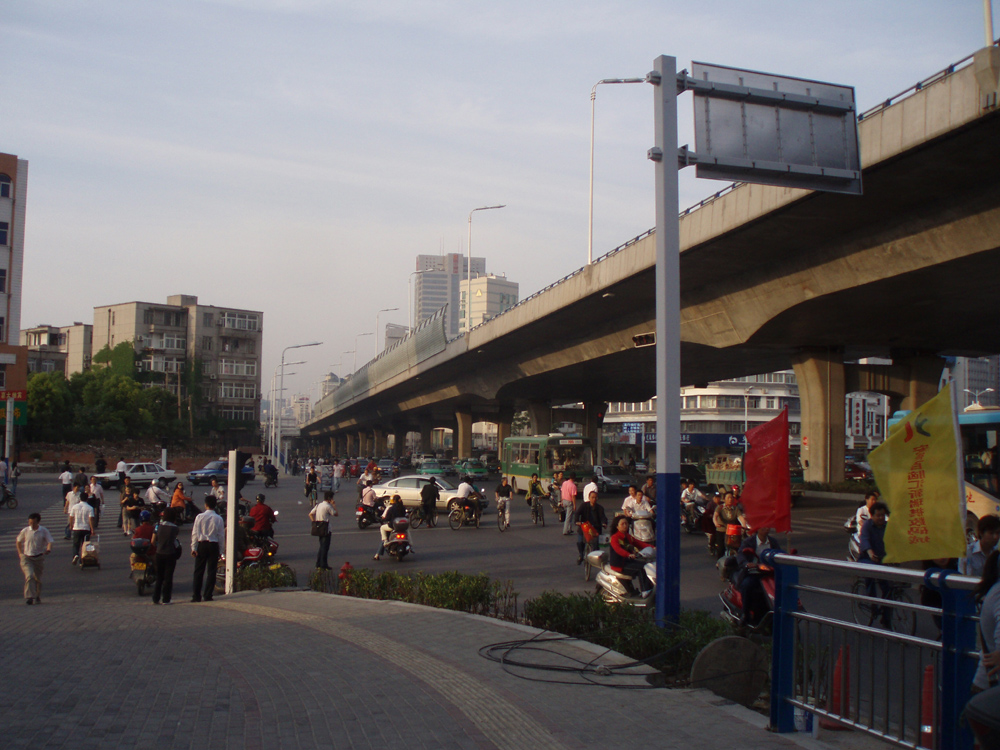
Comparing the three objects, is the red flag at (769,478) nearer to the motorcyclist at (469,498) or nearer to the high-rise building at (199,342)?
the motorcyclist at (469,498)

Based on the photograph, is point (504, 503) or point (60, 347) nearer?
point (504, 503)

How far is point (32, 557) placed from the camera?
13.5 meters

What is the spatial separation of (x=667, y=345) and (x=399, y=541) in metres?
11.2

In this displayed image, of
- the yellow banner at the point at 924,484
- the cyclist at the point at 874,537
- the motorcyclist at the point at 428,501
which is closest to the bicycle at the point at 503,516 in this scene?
the motorcyclist at the point at 428,501

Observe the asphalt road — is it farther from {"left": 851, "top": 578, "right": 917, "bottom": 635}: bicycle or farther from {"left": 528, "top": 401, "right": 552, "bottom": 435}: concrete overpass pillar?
{"left": 528, "top": 401, "right": 552, "bottom": 435}: concrete overpass pillar

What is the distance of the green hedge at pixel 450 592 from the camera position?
11242mm

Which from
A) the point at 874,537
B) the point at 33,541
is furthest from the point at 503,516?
the point at 874,537

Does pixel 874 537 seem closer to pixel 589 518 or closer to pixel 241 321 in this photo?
pixel 589 518

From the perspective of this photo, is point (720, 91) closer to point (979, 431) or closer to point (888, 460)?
point (888, 460)

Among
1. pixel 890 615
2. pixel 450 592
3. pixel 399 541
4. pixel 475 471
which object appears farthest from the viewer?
pixel 475 471

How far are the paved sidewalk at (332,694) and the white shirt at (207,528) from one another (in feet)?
9.79

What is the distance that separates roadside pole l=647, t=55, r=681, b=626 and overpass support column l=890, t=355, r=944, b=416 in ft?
104

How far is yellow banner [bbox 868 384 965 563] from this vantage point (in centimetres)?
554

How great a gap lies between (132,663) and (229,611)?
164 inches
